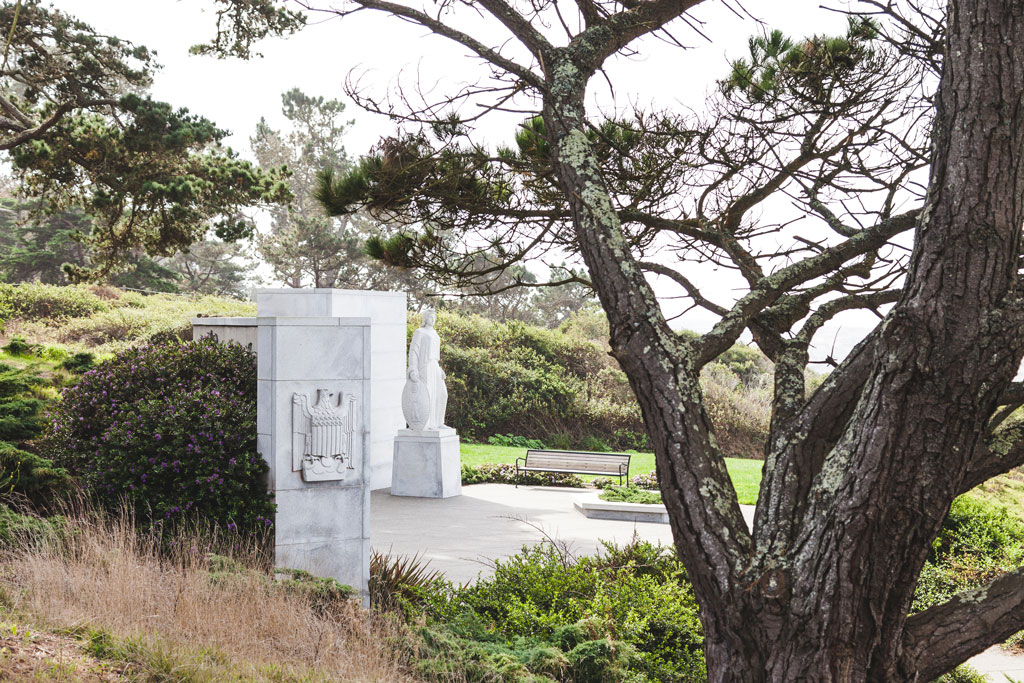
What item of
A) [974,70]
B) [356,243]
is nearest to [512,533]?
[974,70]

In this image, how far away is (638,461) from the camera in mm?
16797

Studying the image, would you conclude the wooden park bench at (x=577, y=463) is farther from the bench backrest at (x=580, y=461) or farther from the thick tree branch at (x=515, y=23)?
the thick tree branch at (x=515, y=23)

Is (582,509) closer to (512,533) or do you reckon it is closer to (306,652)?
(512,533)

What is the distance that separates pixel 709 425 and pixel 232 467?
14.8 ft

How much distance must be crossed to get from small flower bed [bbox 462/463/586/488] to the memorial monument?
1790 millimetres

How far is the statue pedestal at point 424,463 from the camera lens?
11.3 m

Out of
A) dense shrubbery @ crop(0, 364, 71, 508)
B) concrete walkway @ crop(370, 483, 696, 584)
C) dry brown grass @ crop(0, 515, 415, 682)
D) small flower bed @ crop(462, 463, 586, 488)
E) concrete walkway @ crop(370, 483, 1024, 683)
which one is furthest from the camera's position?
small flower bed @ crop(462, 463, 586, 488)

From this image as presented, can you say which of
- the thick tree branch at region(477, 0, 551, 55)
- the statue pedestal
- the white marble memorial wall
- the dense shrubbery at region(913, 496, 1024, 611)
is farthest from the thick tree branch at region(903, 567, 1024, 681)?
the white marble memorial wall

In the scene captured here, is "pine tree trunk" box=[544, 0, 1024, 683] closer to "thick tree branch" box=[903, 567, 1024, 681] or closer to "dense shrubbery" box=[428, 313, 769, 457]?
"thick tree branch" box=[903, 567, 1024, 681]

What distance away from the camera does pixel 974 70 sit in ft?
7.60

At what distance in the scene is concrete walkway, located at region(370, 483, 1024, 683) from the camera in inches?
292

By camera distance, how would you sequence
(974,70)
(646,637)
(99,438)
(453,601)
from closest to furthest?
(974,70), (646,637), (453,601), (99,438)

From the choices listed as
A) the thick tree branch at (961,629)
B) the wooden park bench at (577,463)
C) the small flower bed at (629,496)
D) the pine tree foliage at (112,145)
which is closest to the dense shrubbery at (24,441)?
the pine tree foliage at (112,145)

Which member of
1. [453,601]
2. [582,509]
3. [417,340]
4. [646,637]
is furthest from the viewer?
[417,340]
